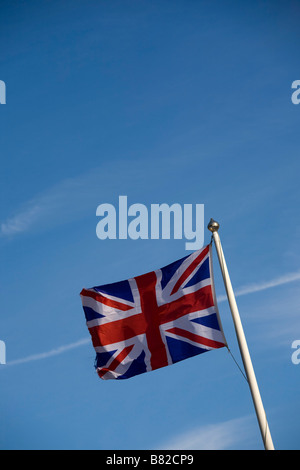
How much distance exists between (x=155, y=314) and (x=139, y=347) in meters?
1.02

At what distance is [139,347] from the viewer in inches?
581

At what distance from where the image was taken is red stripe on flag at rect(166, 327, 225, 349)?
13773mm

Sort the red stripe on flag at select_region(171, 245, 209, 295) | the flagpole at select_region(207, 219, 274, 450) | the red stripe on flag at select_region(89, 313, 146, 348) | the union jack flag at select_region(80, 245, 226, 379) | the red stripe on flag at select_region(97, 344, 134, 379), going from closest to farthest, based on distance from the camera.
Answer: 1. the flagpole at select_region(207, 219, 274, 450)
2. the union jack flag at select_region(80, 245, 226, 379)
3. the red stripe on flag at select_region(171, 245, 209, 295)
4. the red stripe on flag at select_region(97, 344, 134, 379)
5. the red stripe on flag at select_region(89, 313, 146, 348)

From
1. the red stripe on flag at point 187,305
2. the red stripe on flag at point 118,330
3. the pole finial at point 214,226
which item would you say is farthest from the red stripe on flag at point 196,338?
the pole finial at point 214,226

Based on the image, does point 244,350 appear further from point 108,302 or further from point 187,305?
point 108,302

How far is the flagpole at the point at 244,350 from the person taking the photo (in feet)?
37.8

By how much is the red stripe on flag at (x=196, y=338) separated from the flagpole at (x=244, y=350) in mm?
1436

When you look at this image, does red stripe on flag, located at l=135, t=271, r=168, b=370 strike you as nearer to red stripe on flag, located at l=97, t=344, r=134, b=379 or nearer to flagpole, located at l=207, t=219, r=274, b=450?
red stripe on flag, located at l=97, t=344, r=134, b=379

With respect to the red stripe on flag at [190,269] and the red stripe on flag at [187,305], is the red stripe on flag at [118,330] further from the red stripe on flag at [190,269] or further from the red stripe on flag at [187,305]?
the red stripe on flag at [190,269]

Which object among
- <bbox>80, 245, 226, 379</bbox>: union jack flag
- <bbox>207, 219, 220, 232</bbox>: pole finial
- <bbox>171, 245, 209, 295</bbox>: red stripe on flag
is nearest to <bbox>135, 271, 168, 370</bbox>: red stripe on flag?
<bbox>80, 245, 226, 379</bbox>: union jack flag

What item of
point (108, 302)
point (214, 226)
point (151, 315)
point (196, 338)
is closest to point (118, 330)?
point (108, 302)

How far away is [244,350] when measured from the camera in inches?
481
